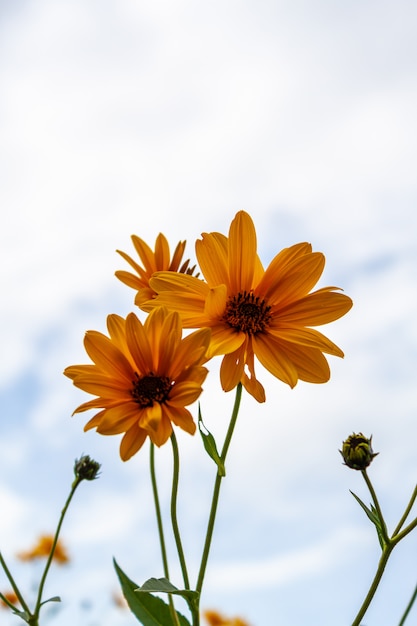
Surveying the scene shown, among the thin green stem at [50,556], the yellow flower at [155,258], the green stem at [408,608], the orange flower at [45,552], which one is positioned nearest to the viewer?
the green stem at [408,608]

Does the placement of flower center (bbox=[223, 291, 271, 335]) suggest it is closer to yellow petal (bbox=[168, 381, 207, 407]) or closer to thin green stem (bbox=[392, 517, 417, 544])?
yellow petal (bbox=[168, 381, 207, 407])

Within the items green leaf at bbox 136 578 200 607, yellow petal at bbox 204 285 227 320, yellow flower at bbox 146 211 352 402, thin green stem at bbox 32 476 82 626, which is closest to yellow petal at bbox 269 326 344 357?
yellow flower at bbox 146 211 352 402

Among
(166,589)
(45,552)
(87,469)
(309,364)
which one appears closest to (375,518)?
(309,364)

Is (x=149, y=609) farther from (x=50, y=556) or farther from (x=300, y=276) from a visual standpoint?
(x=300, y=276)

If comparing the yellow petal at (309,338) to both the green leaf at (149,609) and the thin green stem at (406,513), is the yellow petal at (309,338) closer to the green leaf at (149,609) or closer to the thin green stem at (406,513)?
the thin green stem at (406,513)

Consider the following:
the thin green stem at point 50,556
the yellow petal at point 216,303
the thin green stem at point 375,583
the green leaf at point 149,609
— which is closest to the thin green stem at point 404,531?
the thin green stem at point 375,583

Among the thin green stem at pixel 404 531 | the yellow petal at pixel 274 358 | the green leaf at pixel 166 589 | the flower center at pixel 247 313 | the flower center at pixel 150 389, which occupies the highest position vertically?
the flower center at pixel 247 313

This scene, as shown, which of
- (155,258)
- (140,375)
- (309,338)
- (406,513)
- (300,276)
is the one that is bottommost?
(406,513)
